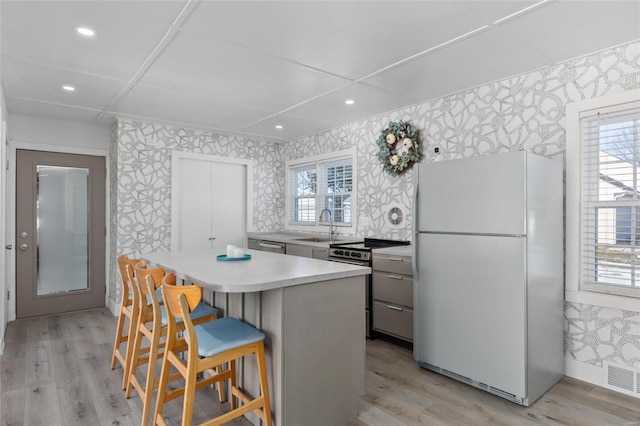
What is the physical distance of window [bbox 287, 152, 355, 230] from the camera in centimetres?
494

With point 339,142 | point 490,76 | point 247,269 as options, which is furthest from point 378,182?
point 247,269

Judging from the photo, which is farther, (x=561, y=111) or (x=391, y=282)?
(x=391, y=282)

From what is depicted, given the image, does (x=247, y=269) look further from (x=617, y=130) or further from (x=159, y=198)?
(x=159, y=198)

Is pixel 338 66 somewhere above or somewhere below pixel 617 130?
above

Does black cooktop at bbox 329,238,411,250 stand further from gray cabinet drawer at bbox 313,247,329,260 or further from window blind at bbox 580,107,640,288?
window blind at bbox 580,107,640,288

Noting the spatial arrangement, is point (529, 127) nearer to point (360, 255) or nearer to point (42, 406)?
point (360, 255)

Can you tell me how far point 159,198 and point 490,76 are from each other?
13.5 ft

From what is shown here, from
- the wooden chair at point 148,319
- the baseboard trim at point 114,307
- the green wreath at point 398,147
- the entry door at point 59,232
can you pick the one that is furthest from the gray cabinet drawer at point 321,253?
the entry door at point 59,232

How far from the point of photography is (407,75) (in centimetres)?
309

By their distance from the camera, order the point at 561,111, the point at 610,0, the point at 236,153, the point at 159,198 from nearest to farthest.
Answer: the point at 610,0 → the point at 561,111 → the point at 159,198 → the point at 236,153

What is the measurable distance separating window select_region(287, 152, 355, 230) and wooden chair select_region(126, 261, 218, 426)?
2.78 metres

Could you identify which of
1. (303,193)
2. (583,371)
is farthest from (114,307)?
(583,371)

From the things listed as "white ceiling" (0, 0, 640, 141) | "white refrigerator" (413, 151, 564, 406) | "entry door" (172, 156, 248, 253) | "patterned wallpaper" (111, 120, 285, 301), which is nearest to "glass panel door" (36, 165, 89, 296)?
"patterned wallpaper" (111, 120, 285, 301)

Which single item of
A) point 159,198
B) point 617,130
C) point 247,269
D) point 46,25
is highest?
point 46,25
